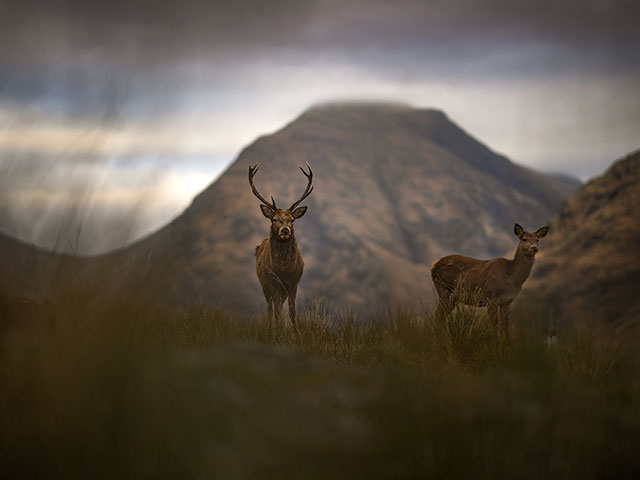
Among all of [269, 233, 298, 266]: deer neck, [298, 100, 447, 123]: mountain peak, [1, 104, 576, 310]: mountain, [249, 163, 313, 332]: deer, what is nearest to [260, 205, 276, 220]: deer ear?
[249, 163, 313, 332]: deer

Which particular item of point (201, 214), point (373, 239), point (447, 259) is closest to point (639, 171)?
point (373, 239)

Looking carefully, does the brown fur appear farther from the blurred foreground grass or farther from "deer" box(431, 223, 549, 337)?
the blurred foreground grass

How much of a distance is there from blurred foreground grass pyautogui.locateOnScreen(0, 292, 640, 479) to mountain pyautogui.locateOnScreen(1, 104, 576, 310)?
3243 centimetres

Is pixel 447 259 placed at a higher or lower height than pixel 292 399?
Answer: higher

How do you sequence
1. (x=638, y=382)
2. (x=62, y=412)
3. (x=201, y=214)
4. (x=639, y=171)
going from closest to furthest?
(x=62, y=412), (x=201, y=214), (x=638, y=382), (x=639, y=171)

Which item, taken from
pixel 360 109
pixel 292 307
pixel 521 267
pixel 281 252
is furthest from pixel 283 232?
pixel 360 109

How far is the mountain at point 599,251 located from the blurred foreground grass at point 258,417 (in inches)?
1071

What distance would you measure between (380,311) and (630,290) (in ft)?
88.8

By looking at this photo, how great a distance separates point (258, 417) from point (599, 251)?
34022 millimetres

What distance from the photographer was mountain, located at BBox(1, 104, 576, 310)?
46188mm

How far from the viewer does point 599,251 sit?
108 feet

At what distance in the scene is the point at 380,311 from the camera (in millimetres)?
6859

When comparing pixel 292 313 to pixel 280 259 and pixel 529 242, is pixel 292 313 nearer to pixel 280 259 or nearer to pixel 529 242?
pixel 280 259

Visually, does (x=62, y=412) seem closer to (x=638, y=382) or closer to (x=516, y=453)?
(x=516, y=453)
